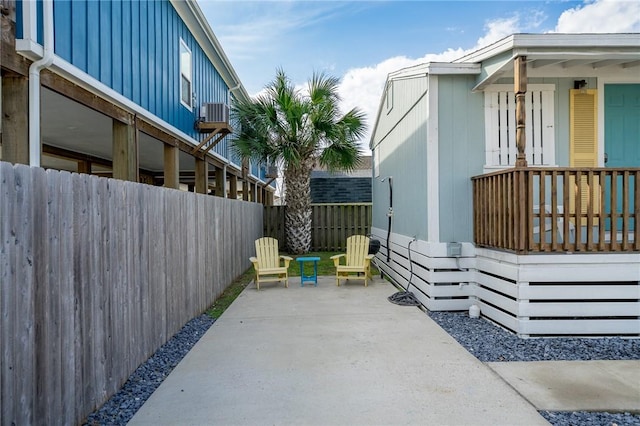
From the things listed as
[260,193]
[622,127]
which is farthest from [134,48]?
[260,193]

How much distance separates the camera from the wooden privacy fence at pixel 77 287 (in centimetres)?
194

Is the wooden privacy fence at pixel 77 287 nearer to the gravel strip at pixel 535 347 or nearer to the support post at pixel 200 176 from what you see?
the gravel strip at pixel 535 347

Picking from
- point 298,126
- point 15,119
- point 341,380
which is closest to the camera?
point 341,380

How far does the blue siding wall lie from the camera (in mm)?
4426

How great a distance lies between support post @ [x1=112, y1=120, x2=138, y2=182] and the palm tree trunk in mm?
5514

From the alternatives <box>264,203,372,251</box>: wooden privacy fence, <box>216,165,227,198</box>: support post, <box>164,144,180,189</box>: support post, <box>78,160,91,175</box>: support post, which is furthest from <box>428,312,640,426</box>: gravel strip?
<box>78,160,91,175</box>: support post

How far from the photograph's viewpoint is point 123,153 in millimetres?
5566

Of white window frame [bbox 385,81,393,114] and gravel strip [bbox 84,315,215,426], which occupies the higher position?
white window frame [bbox 385,81,393,114]

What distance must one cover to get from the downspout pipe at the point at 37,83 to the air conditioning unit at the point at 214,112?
458cm

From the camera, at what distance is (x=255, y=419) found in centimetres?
255

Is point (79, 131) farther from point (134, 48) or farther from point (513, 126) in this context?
point (513, 126)

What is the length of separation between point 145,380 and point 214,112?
21.1ft

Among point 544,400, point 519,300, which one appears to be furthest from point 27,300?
point 519,300

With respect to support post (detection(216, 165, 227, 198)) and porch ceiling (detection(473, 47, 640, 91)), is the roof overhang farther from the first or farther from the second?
support post (detection(216, 165, 227, 198))
